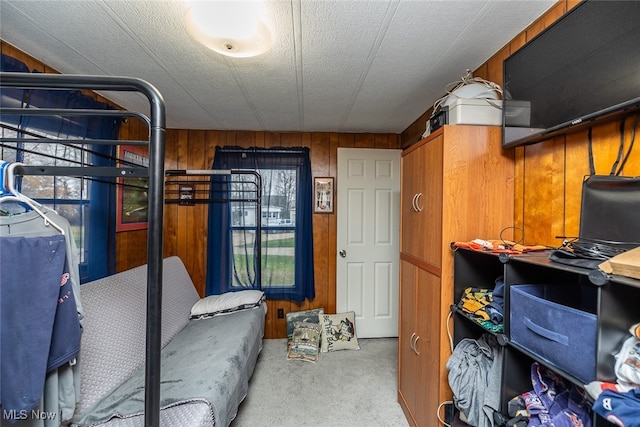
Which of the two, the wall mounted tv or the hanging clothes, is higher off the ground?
the wall mounted tv

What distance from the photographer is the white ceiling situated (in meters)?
1.25

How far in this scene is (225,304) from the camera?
2.54 metres

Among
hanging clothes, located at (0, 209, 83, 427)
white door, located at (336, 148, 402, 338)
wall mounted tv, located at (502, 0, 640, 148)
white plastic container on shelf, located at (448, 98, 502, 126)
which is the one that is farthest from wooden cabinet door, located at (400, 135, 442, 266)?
hanging clothes, located at (0, 209, 83, 427)

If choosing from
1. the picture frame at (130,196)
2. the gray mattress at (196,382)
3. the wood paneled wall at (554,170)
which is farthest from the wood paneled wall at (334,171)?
the gray mattress at (196,382)

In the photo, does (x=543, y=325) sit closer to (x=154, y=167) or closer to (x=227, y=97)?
(x=154, y=167)

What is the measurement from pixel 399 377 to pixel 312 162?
7.34 ft

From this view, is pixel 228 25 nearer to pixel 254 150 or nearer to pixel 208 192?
pixel 254 150

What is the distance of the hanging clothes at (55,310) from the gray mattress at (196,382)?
34cm

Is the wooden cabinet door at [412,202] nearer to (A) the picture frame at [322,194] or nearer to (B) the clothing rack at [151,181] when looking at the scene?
(A) the picture frame at [322,194]

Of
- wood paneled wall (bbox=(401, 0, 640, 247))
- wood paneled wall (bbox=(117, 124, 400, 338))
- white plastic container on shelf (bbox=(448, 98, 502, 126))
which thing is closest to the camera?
wood paneled wall (bbox=(401, 0, 640, 247))

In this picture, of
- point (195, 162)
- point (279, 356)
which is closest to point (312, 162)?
point (195, 162)

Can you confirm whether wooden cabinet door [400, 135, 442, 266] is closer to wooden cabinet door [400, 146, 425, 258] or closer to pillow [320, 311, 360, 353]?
wooden cabinet door [400, 146, 425, 258]

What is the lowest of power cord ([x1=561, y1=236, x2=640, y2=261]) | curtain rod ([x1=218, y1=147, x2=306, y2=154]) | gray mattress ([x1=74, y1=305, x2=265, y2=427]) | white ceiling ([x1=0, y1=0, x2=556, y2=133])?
gray mattress ([x1=74, y1=305, x2=265, y2=427])

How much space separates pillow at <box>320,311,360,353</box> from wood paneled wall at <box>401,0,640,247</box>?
2.02m
